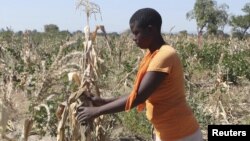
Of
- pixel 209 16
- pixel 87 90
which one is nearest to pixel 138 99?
pixel 87 90

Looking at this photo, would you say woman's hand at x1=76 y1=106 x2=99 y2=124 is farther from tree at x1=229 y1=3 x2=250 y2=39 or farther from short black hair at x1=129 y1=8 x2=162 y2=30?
tree at x1=229 y1=3 x2=250 y2=39

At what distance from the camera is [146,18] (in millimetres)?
2820

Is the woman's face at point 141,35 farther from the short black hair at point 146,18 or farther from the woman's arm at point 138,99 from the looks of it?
the woman's arm at point 138,99

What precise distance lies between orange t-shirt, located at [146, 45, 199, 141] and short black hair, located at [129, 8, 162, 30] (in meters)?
0.15

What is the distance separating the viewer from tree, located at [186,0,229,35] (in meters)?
40.6

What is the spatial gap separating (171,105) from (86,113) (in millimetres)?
506

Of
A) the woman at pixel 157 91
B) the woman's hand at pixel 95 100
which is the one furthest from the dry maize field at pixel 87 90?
the woman at pixel 157 91

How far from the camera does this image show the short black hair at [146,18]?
282 cm

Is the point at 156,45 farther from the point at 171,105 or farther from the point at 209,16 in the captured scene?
the point at 209,16

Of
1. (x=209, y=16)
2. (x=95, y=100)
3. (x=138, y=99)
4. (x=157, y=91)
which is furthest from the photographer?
(x=209, y=16)

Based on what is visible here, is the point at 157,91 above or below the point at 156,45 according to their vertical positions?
below

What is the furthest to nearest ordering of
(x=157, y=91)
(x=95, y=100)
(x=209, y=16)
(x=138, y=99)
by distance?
1. (x=209, y=16)
2. (x=95, y=100)
3. (x=157, y=91)
4. (x=138, y=99)

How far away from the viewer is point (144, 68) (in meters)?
2.85

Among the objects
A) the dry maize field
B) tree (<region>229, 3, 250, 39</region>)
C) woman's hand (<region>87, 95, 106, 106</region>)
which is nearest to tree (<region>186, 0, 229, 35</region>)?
tree (<region>229, 3, 250, 39</region>)
